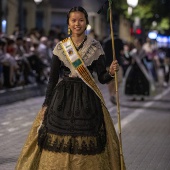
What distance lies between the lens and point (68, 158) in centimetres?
714

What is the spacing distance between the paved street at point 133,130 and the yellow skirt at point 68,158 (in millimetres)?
1946

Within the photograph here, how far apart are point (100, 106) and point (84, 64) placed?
0.42 metres

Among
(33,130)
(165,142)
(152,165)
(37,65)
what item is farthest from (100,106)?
(37,65)

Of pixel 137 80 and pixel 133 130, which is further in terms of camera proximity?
pixel 137 80

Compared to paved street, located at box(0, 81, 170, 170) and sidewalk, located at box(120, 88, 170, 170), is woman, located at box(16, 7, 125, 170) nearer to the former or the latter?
paved street, located at box(0, 81, 170, 170)

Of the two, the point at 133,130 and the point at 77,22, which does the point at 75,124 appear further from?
the point at 133,130

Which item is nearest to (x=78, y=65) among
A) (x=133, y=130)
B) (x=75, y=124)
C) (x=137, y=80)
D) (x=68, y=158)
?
(x=75, y=124)

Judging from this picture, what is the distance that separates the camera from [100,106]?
24.2 feet

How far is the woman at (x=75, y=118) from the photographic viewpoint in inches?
283

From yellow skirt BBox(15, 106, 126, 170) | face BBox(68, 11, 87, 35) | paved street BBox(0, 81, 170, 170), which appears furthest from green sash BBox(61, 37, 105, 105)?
paved street BBox(0, 81, 170, 170)

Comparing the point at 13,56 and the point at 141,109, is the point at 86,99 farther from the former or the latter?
the point at 13,56

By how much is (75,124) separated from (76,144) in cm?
19

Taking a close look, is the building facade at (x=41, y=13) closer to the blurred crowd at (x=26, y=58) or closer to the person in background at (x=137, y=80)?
the blurred crowd at (x=26, y=58)

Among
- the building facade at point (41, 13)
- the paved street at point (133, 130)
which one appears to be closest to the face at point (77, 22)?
the paved street at point (133, 130)
